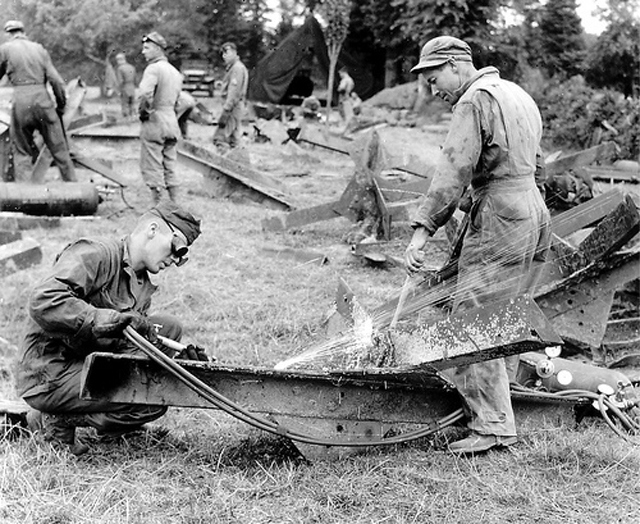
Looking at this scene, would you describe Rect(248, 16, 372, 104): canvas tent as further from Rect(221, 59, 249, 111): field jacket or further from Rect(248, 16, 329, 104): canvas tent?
Rect(221, 59, 249, 111): field jacket

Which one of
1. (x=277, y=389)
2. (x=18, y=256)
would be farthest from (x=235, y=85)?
(x=277, y=389)

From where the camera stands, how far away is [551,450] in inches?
147

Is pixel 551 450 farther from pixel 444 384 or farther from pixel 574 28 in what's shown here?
pixel 574 28

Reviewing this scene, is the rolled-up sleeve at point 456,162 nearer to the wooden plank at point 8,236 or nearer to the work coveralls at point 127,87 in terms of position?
the wooden plank at point 8,236

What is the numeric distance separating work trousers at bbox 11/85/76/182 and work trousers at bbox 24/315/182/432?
6897 mm

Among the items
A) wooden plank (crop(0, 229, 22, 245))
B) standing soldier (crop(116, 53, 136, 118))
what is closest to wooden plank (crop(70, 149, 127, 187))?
wooden plank (crop(0, 229, 22, 245))

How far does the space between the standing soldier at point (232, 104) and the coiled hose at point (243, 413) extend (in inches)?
412

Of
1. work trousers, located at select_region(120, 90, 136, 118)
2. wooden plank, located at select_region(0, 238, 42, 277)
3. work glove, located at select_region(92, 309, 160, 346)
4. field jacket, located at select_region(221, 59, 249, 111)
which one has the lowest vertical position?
work trousers, located at select_region(120, 90, 136, 118)

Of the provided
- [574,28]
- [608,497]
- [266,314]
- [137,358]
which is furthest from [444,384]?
[574,28]

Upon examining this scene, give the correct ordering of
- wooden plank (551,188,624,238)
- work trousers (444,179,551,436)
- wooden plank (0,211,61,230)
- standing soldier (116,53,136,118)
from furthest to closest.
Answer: standing soldier (116,53,136,118)
wooden plank (0,211,61,230)
wooden plank (551,188,624,238)
work trousers (444,179,551,436)

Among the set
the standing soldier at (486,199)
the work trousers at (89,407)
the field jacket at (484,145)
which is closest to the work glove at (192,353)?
the work trousers at (89,407)

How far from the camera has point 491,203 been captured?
3.80m

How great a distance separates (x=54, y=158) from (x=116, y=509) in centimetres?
760

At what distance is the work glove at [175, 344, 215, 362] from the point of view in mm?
3639
